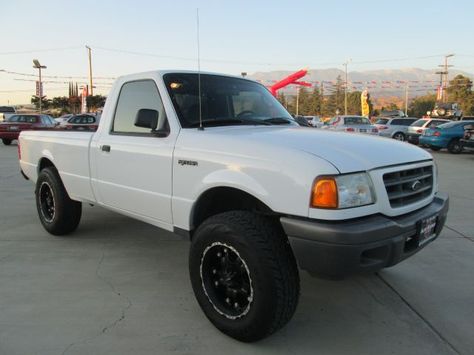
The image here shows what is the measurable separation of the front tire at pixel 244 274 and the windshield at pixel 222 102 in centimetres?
108

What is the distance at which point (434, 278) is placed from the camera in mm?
4301

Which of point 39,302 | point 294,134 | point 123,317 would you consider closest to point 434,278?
point 294,134

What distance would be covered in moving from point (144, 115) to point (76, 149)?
1549 mm

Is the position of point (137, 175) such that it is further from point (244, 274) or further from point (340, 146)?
point (340, 146)

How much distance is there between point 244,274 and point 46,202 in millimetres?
3647

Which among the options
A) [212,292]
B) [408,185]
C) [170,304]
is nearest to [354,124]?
[408,185]

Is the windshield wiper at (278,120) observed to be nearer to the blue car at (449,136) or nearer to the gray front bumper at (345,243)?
the gray front bumper at (345,243)

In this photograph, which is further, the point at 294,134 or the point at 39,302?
the point at 39,302

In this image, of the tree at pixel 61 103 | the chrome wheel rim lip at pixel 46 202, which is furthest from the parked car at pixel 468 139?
the tree at pixel 61 103

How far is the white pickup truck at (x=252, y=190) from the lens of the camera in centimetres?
276

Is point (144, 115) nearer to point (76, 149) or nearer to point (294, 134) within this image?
point (294, 134)

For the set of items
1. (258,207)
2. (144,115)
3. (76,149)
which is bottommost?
(258,207)

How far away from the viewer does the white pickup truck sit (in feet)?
9.05

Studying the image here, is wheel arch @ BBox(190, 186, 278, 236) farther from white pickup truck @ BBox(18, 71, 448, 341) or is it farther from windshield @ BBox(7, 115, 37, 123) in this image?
windshield @ BBox(7, 115, 37, 123)
